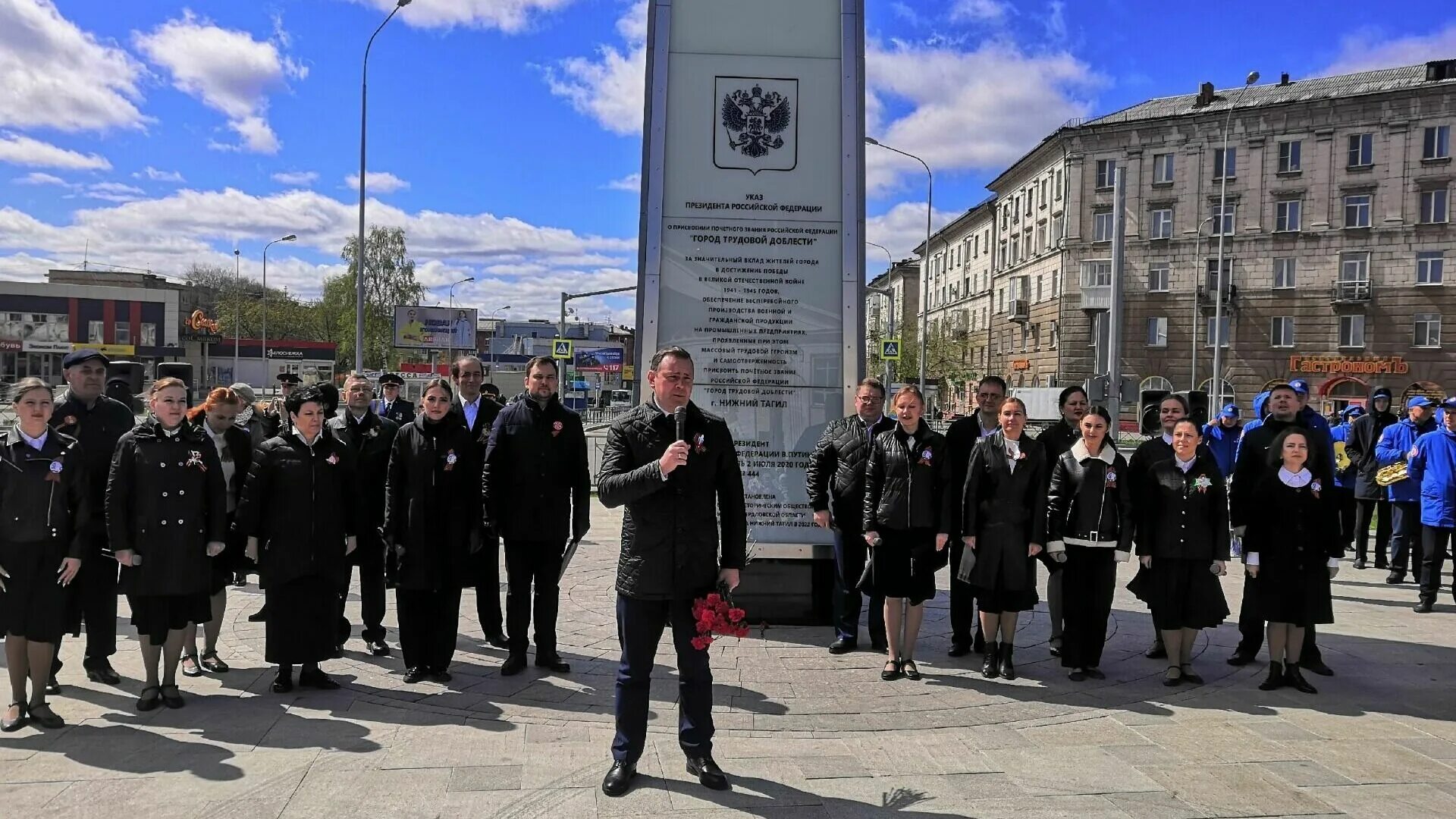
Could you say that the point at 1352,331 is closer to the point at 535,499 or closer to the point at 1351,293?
the point at 1351,293

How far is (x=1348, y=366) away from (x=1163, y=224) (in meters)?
11.6

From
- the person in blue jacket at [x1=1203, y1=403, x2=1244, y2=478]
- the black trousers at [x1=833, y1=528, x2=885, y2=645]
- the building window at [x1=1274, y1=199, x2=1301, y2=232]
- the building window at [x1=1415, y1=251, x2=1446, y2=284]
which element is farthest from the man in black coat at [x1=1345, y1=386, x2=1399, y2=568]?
the building window at [x1=1415, y1=251, x2=1446, y2=284]

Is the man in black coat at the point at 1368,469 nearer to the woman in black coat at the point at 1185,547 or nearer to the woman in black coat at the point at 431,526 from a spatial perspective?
the woman in black coat at the point at 1185,547

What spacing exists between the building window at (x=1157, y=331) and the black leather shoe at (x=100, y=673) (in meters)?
53.9

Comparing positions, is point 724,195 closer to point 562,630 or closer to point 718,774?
point 562,630

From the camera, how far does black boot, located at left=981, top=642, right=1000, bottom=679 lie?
6332mm

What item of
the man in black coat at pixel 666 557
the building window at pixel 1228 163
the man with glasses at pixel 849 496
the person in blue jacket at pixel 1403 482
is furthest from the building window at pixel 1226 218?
the man in black coat at pixel 666 557

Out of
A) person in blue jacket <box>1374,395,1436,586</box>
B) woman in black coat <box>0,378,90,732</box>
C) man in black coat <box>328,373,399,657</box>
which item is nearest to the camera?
woman in black coat <box>0,378,90,732</box>

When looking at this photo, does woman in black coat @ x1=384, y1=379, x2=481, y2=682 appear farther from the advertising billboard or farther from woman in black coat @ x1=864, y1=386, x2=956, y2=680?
the advertising billboard

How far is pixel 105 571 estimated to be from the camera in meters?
5.84

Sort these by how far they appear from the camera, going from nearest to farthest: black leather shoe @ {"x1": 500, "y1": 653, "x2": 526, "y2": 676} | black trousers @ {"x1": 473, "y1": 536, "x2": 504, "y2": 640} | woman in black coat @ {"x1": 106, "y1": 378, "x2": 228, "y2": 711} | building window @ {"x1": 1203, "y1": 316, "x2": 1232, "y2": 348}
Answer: woman in black coat @ {"x1": 106, "y1": 378, "x2": 228, "y2": 711} → black leather shoe @ {"x1": 500, "y1": 653, "x2": 526, "y2": 676} → black trousers @ {"x1": 473, "y1": 536, "x2": 504, "y2": 640} → building window @ {"x1": 1203, "y1": 316, "x2": 1232, "y2": 348}

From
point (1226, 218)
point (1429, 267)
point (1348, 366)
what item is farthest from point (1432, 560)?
point (1429, 267)

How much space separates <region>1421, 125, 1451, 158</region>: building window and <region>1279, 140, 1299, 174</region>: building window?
5.21m

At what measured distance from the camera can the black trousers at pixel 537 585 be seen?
6320 mm
